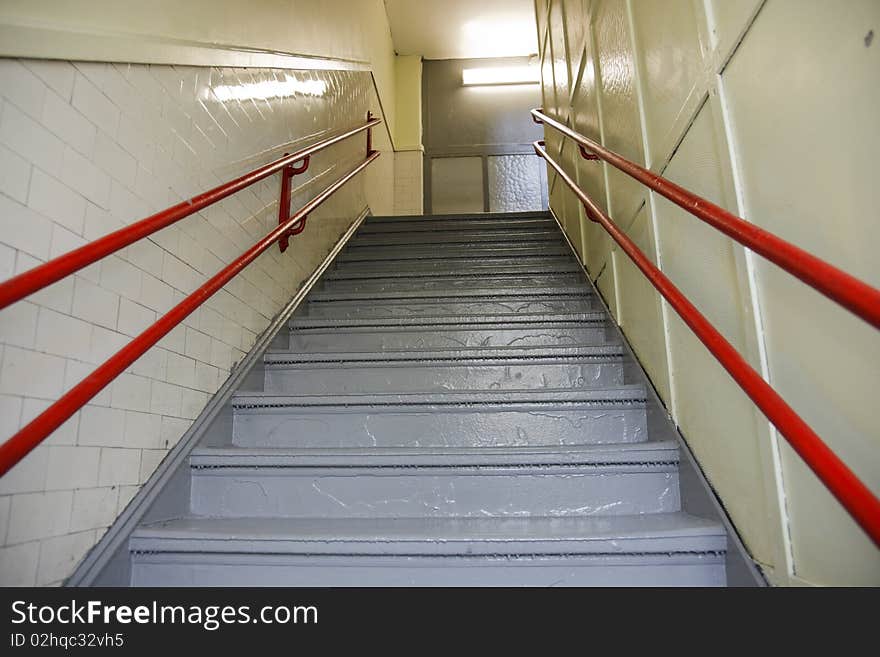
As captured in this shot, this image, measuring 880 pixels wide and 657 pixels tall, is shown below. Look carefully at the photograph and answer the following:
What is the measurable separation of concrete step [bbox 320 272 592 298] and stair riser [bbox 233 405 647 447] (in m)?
1.18

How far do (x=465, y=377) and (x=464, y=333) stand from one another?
1.24 ft

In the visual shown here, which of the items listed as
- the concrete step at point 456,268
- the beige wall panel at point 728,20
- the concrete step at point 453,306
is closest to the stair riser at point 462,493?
the beige wall panel at point 728,20

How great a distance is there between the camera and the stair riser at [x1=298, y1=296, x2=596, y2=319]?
275 cm

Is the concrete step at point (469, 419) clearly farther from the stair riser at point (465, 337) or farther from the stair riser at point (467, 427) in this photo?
the stair riser at point (465, 337)

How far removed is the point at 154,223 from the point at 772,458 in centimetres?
146

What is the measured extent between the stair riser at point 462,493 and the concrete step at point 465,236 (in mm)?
2439

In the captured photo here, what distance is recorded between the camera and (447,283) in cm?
315

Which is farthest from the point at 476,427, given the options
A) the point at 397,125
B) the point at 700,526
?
the point at 397,125

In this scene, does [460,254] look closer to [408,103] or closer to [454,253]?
[454,253]

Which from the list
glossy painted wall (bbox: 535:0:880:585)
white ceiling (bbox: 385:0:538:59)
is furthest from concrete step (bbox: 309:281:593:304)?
white ceiling (bbox: 385:0:538:59)

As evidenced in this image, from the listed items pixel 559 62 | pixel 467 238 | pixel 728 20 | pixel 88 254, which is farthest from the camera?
pixel 467 238

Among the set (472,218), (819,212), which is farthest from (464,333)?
(472,218)

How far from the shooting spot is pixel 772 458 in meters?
1.11

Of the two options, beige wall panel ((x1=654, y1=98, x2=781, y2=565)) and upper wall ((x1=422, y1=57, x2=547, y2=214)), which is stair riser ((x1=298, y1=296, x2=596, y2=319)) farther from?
upper wall ((x1=422, y1=57, x2=547, y2=214))
